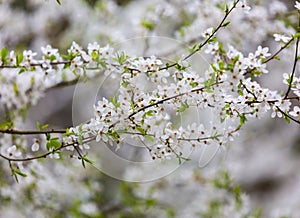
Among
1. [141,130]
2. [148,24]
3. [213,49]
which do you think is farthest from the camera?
[148,24]

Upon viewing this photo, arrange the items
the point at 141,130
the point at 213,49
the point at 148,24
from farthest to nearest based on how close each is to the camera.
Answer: the point at 148,24
the point at 213,49
the point at 141,130

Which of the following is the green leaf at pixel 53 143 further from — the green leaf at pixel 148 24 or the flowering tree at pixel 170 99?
the green leaf at pixel 148 24

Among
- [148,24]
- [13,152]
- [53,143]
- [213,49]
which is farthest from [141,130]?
[148,24]

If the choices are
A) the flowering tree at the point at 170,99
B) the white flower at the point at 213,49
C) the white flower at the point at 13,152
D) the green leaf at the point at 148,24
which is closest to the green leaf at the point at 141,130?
the flowering tree at the point at 170,99

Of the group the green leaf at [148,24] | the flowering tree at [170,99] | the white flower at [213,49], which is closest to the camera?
the flowering tree at [170,99]

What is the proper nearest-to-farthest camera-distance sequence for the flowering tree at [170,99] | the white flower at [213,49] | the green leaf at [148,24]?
the flowering tree at [170,99] < the white flower at [213,49] < the green leaf at [148,24]

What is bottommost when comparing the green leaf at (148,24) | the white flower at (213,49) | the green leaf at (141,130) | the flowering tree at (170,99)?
the green leaf at (141,130)

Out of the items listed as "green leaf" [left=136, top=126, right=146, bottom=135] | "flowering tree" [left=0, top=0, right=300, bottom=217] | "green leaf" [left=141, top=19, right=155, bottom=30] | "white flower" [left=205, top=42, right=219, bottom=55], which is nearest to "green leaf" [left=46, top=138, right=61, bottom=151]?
"flowering tree" [left=0, top=0, right=300, bottom=217]

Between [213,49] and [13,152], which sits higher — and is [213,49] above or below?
above

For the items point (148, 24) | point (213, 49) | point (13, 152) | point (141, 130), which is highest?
point (148, 24)

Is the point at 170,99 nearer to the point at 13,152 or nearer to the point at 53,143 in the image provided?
the point at 53,143

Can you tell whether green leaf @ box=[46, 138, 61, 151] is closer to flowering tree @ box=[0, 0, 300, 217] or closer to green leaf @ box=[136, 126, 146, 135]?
flowering tree @ box=[0, 0, 300, 217]

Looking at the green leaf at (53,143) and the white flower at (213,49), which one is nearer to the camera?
the green leaf at (53,143)

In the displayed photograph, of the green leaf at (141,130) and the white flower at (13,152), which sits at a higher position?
the white flower at (13,152)
